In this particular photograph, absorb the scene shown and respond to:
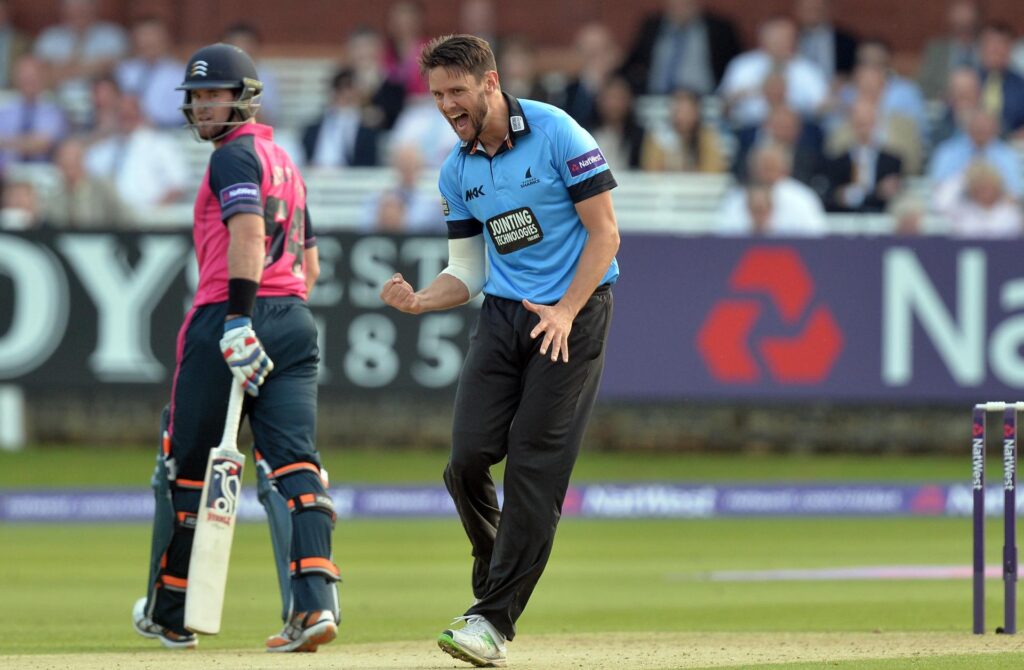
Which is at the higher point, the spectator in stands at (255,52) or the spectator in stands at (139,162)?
the spectator in stands at (255,52)

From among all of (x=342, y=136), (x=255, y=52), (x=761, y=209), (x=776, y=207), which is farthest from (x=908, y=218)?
(x=255, y=52)

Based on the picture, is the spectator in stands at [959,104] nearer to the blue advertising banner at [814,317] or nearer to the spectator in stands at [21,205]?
the blue advertising banner at [814,317]

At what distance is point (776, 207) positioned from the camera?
14773 millimetres

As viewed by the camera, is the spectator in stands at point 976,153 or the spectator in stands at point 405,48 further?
the spectator in stands at point 405,48

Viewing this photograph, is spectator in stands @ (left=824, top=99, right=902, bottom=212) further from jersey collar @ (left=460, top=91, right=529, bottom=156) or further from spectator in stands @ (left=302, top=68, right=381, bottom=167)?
jersey collar @ (left=460, top=91, right=529, bottom=156)

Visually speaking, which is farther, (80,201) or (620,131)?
(620,131)

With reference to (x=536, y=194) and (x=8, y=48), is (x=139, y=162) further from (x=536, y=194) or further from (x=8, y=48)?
(x=536, y=194)

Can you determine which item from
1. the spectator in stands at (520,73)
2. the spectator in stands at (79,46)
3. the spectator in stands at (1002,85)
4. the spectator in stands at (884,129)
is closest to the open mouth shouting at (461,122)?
the spectator in stands at (884,129)

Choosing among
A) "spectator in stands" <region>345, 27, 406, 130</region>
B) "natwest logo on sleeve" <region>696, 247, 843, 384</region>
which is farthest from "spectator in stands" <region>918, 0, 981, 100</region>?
"spectator in stands" <region>345, 27, 406, 130</region>

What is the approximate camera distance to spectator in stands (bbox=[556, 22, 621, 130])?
16.4 metres

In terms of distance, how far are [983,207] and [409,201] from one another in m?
4.61

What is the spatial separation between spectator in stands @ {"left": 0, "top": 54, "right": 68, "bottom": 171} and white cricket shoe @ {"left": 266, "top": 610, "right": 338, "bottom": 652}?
10.0 meters

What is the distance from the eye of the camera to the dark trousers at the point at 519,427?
624 cm

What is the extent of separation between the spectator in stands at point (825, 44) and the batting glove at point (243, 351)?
11.3 metres
